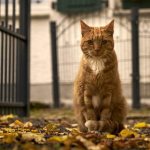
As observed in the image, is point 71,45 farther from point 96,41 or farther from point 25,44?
point 96,41

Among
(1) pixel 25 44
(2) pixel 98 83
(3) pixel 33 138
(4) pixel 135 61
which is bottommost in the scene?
(3) pixel 33 138

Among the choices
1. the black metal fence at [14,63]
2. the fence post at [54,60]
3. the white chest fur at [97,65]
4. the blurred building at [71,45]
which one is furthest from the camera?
the blurred building at [71,45]

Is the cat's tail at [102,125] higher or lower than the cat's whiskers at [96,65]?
lower

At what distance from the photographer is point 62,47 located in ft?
52.0

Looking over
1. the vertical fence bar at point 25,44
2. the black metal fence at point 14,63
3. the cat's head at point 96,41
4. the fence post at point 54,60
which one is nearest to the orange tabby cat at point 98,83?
the cat's head at point 96,41

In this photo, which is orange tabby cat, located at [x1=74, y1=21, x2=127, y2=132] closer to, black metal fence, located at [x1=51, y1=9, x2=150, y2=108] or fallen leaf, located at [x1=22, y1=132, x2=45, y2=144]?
fallen leaf, located at [x1=22, y1=132, x2=45, y2=144]

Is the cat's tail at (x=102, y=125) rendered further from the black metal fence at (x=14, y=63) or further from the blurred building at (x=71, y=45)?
the blurred building at (x=71, y=45)

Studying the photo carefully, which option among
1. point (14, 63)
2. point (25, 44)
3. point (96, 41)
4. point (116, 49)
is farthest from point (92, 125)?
point (116, 49)

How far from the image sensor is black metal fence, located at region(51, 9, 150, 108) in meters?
15.0

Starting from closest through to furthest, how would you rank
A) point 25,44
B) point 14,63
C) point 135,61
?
point 14,63, point 25,44, point 135,61

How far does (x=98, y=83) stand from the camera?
15.6 ft

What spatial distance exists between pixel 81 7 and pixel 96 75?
38.9 feet

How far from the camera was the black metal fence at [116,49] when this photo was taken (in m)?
15.0

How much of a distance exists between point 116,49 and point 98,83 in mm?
10465
